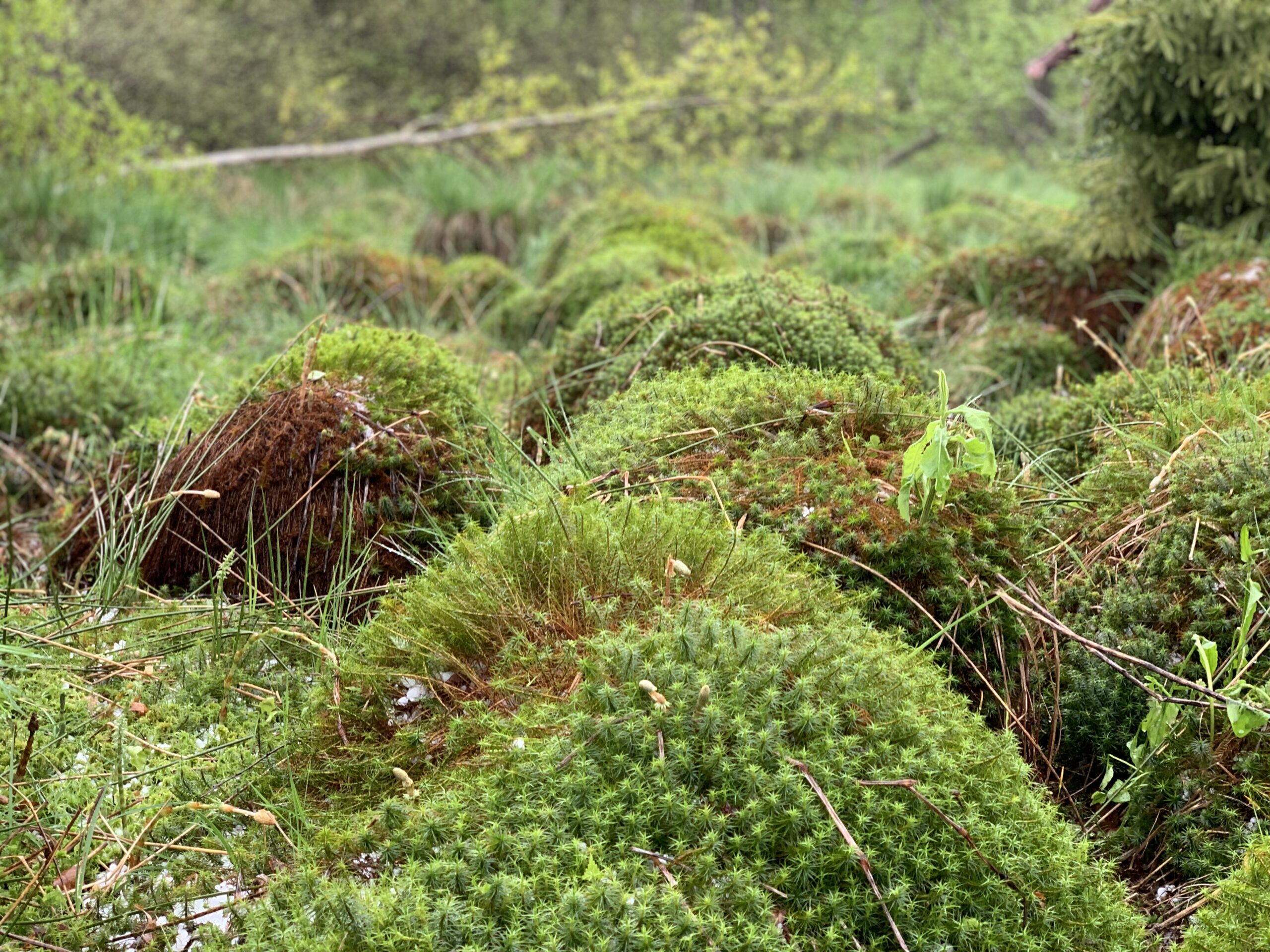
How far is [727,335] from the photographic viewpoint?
11.9ft

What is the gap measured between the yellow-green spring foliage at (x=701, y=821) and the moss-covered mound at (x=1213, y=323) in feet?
6.94

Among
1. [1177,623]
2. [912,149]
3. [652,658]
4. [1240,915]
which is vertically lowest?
[912,149]

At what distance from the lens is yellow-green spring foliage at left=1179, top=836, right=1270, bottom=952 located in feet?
6.23

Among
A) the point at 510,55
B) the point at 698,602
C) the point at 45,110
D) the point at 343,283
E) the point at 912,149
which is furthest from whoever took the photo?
the point at 912,149

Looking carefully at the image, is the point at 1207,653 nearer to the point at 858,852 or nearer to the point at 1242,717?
the point at 1242,717

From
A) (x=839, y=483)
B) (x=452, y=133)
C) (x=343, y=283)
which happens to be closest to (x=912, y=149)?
(x=452, y=133)

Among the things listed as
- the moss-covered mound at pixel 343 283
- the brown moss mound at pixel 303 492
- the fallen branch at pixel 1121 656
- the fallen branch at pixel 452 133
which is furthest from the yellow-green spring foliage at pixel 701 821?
the fallen branch at pixel 452 133

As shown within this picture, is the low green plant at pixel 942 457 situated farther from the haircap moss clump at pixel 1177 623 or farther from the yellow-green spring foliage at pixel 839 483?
the haircap moss clump at pixel 1177 623

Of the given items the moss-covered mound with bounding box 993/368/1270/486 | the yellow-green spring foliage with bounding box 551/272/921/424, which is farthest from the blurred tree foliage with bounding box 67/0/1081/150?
the moss-covered mound with bounding box 993/368/1270/486

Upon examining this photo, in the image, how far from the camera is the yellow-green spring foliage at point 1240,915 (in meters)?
1.90

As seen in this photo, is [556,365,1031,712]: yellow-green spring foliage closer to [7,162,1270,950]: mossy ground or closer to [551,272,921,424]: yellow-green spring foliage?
[7,162,1270,950]: mossy ground

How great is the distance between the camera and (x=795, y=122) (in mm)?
18953

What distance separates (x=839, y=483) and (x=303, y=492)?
1.46 meters

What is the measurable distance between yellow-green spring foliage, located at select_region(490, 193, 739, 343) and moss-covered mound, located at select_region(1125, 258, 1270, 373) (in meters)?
2.08
